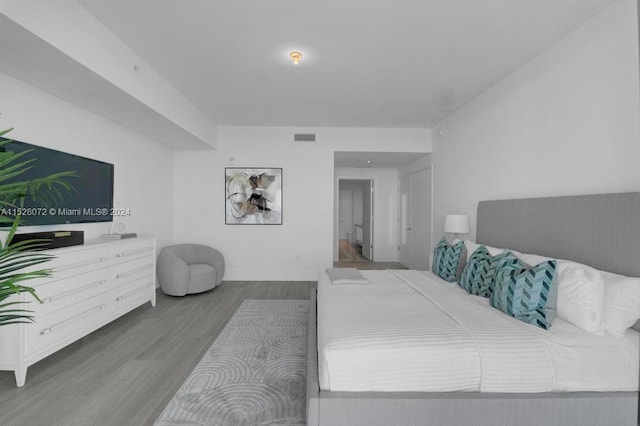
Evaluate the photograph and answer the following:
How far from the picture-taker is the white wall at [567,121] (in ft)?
6.27

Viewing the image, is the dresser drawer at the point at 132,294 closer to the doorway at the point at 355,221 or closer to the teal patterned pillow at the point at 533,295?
the teal patterned pillow at the point at 533,295

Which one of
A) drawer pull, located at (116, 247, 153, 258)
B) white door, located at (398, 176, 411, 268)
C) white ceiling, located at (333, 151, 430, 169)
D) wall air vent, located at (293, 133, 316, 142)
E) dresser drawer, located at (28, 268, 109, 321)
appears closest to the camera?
dresser drawer, located at (28, 268, 109, 321)

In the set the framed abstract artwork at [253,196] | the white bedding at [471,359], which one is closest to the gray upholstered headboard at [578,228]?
the white bedding at [471,359]

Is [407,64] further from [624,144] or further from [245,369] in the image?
[245,369]

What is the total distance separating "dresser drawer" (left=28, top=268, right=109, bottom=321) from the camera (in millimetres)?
2129

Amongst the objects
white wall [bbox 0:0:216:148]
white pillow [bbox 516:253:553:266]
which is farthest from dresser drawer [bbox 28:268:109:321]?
white pillow [bbox 516:253:553:266]

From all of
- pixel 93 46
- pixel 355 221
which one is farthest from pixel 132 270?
pixel 355 221

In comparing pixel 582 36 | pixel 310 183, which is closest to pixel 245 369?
pixel 310 183

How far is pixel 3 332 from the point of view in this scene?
2.00 meters

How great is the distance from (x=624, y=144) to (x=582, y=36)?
966 mm

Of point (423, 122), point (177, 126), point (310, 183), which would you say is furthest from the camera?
point (310, 183)

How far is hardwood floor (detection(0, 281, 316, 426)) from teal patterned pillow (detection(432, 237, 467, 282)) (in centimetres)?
249

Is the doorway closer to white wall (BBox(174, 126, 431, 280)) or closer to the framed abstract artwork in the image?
white wall (BBox(174, 126, 431, 280))

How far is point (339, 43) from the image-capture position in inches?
98.7
